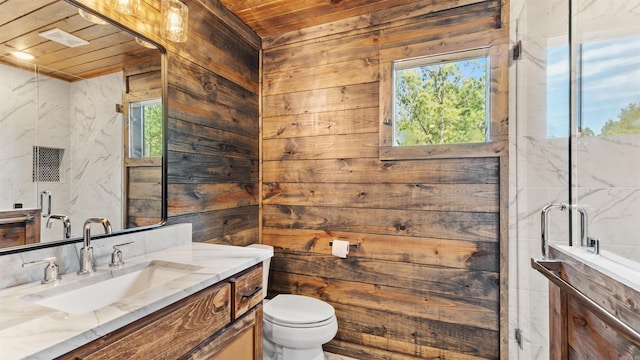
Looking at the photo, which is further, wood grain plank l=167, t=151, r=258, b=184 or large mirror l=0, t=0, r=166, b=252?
wood grain plank l=167, t=151, r=258, b=184

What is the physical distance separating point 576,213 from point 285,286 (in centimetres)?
184

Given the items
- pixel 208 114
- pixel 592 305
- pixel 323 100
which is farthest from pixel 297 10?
pixel 592 305

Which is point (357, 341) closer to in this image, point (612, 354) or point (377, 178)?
point (377, 178)

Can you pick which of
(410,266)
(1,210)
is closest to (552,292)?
(410,266)

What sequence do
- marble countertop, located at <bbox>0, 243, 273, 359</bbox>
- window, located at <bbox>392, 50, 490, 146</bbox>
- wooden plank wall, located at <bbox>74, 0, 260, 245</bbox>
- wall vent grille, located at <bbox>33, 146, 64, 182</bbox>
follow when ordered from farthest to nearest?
window, located at <bbox>392, 50, 490, 146</bbox>, wooden plank wall, located at <bbox>74, 0, 260, 245</bbox>, wall vent grille, located at <bbox>33, 146, 64, 182</bbox>, marble countertop, located at <bbox>0, 243, 273, 359</bbox>

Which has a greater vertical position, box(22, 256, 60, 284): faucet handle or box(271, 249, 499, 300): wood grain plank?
box(22, 256, 60, 284): faucet handle

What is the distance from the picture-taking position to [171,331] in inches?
35.8

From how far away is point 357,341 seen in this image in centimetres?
207

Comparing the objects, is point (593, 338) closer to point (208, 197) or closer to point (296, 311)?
point (296, 311)

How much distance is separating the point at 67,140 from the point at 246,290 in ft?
3.07

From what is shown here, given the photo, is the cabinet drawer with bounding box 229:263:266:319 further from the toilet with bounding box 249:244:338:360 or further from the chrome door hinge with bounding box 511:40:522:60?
the chrome door hinge with bounding box 511:40:522:60

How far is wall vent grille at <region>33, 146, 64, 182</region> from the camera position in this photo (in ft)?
3.57

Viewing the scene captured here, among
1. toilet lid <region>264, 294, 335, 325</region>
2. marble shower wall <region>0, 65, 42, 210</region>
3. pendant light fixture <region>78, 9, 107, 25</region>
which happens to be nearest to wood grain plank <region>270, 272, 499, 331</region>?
toilet lid <region>264, 294, 335, 325</region>

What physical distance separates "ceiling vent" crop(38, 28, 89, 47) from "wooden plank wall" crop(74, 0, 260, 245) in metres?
0.16
